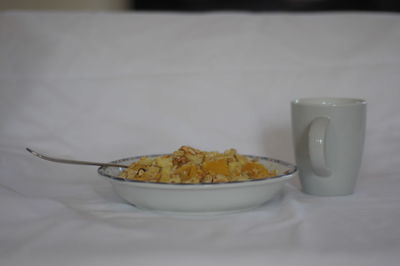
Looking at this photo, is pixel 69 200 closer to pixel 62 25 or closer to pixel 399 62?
pixel 62 25

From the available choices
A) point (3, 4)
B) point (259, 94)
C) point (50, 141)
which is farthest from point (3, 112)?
point (3, 4)

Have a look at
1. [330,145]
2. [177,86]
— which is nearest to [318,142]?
[330,145]

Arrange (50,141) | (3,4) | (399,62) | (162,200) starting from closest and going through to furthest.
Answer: (162,200) → (50,141) → (399,62) → (3,4)

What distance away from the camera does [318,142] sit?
27.4 inches

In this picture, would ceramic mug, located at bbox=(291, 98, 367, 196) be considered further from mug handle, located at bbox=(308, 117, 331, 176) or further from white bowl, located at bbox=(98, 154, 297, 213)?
white bowl, located at bbox=(98, 154, 297, 213)

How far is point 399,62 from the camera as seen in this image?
1105 mm

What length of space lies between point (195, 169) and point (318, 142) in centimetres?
16

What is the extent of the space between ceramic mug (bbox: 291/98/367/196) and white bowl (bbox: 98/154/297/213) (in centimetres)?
11

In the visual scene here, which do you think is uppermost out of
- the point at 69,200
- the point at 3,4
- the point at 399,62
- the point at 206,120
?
the point at 3,4

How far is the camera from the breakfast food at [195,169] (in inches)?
25.2

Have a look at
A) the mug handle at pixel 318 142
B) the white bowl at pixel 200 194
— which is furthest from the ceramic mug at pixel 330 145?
the white bowl at pixel 200 194

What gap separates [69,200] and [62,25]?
1.72 feet

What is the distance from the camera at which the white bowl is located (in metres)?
0.60

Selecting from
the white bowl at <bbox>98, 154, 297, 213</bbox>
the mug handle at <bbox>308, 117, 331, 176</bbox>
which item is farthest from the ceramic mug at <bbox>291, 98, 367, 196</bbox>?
the white bowl at <bbox>98, 154, 297, 213</bbox>
